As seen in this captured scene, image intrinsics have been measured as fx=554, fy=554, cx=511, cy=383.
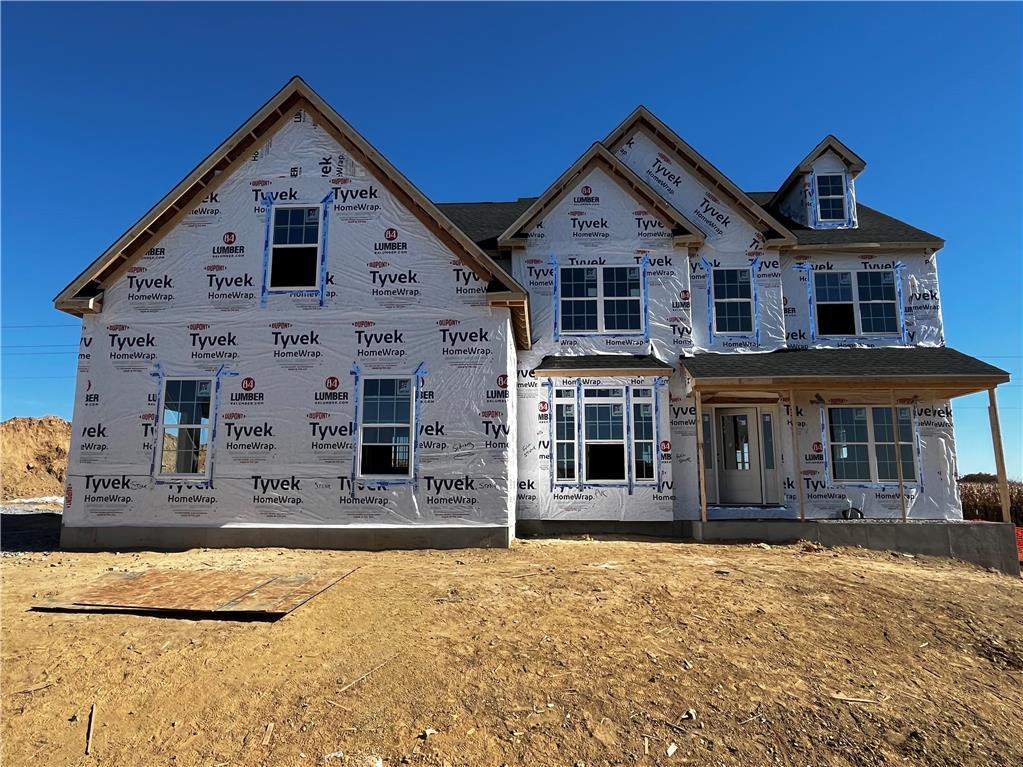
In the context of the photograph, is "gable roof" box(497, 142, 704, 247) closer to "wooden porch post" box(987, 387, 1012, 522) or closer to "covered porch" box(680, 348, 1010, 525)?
"covered porch" box(680, 348, 1010, 525)

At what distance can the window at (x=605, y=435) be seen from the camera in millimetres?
13602

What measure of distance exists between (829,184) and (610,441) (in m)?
10.4

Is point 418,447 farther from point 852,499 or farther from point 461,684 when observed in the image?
point 852,499

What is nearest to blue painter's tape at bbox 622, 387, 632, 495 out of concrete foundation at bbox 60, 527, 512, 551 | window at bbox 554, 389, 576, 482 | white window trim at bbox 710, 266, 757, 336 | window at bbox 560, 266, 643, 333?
window at bbox 554, 389, 576, 482

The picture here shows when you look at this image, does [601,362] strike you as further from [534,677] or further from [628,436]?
[534,677]

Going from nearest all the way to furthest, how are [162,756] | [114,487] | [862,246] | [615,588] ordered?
[162,756] → [615,588] → [114,487] → [862,246]

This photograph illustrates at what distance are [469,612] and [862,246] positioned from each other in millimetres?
14406

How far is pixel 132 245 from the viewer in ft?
38.2

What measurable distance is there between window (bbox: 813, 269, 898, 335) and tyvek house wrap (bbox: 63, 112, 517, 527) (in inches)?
373

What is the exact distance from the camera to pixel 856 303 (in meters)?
15.1

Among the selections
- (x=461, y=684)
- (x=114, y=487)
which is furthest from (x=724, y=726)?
(x=114, y=487)

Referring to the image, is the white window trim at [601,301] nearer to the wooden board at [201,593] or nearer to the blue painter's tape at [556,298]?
the blue painter's tape at [556,298]

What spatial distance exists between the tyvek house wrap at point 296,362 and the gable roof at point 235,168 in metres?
0.23

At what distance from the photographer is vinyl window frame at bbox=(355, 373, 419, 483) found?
10895 mm
